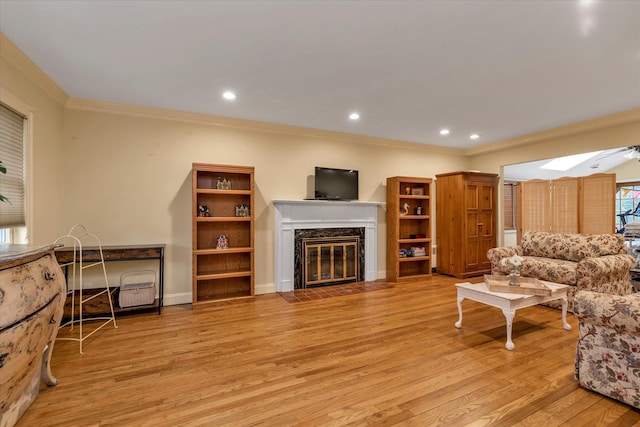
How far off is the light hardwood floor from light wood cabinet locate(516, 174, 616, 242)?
2709mm

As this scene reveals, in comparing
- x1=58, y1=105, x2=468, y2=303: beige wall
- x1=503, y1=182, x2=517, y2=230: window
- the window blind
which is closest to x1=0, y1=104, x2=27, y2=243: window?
the window blind

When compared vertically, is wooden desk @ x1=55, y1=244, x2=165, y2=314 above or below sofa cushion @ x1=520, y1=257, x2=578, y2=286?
above

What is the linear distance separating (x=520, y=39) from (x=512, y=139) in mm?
3707

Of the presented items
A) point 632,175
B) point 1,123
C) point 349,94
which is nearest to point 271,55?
point 349,94

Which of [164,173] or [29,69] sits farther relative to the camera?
[164,173]

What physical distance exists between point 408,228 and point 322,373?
13.7ft

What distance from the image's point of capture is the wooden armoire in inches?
214

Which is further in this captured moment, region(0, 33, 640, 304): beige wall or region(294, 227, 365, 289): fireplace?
region(294, 227, 365, 289): fireplace

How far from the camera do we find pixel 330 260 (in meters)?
4.89

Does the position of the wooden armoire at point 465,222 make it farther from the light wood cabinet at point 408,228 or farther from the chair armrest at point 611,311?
the chair armrest at point 611,311

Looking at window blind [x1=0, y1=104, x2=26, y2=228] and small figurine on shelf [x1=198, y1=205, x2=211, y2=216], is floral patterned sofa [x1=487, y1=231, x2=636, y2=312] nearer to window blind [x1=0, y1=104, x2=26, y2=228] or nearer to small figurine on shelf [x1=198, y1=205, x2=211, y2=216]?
small figurine on shelf [x1=198, y1=205, x2=211, y2=216]

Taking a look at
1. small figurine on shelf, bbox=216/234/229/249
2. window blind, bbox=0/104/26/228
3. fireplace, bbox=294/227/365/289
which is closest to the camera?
window blind, bbox=0/104/26/228

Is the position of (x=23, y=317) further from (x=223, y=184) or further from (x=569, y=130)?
(x=569, y=130)

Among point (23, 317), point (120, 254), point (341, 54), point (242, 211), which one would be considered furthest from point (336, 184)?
point (23, 317)
